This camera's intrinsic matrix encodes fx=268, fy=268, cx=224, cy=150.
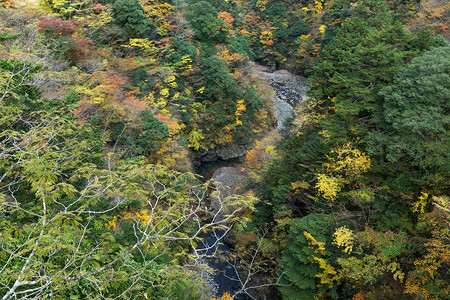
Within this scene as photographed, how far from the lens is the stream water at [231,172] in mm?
14773

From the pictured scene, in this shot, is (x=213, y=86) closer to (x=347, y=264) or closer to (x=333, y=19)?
(x=347, y=264)

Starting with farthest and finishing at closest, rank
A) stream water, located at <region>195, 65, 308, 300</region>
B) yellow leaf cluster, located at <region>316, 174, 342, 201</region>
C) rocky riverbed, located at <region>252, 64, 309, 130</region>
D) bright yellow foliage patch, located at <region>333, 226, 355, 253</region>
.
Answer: rocky riverbed, located at <region>252, 64, 309, 130</region>
stream water, located at <region>195, 65, 308, 300</region>
yellow leaf cluster, located at <region>316, 174, 342, 201</region>
bright yellow foliage patch, located at <region>333, 226, 355, 253</region>

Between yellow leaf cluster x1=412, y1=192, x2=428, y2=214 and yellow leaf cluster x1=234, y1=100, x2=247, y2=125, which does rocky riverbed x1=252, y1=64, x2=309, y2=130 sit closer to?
yellow leaf cluster x1=234, y1=100, x2=247, y2=125

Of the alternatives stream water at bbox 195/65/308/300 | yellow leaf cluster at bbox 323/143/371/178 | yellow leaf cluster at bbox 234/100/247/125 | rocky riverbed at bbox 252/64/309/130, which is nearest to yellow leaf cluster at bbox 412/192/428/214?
yellow leaf cluster at bbox 323/143/371/178

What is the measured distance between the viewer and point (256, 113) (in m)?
31.1

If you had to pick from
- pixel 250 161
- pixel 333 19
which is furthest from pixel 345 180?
pixel 333 19

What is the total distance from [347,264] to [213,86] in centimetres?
2018

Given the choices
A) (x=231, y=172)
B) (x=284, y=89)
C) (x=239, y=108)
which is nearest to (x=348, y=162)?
(x=231, y=172)

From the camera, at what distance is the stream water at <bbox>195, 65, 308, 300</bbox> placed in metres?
14.8

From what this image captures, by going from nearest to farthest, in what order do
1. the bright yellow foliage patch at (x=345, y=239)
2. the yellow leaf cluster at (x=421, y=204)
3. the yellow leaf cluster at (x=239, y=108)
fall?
the yellow leaf cluster at (x=421, y=204) → the bright yellow foliage patch at (x=345, y=239) → the yellow leaf cluster at (x=239, y=108)

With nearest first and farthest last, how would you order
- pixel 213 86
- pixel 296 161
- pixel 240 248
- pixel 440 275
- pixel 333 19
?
pixel 440 275 → pixel 240 248 → pixel 296 161 → pixel 213 86 → pixel 333 19

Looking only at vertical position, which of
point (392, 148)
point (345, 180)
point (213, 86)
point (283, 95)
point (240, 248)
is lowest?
point (283, 95)

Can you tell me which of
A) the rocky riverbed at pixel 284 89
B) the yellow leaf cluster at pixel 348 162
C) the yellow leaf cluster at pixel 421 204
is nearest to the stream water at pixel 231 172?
the rocky riverbed at pixel 284 89

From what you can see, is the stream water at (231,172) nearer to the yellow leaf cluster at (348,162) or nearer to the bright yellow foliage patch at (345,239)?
the bright yellow foliage patch at (345,239)
